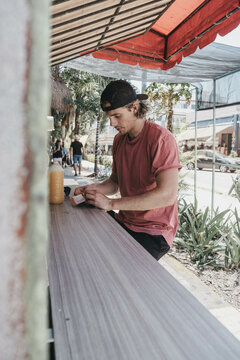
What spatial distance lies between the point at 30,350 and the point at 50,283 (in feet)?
2.16

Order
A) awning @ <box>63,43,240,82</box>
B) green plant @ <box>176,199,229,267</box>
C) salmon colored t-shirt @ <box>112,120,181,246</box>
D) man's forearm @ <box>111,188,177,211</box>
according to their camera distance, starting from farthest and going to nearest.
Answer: green plant @ <box>176,199,229,267</box> → awning @ <box>63,43,240,82</box> → salmon colored t-shirt @ <box>112,120,181,246</box> → man's forearm @ <box>111,188,177,211</box>

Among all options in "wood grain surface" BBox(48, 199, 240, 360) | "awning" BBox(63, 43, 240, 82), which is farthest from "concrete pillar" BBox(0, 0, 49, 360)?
"awning" BBox(63, 43, 240, 82)

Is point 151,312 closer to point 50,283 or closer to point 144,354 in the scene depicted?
point 144,354

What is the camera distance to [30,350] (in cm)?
18

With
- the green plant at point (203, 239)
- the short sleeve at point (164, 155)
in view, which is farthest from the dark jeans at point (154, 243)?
the green plant at point (203, 239)

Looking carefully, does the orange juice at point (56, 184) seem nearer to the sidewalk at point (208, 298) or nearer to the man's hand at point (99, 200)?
the man's hand at point (99, 200)

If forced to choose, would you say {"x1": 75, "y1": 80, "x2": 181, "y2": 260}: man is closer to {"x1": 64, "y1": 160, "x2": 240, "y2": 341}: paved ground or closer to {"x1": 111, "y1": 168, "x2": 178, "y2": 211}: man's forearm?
{"x1": 111, "y1": 168, "x2": 178, "y2": 211}: man's forearm

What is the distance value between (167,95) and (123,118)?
26.6ft

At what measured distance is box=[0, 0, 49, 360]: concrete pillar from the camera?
0.16 m

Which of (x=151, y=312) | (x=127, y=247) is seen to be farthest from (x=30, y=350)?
(x=127, y=247)

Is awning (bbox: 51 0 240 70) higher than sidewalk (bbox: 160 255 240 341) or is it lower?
higher

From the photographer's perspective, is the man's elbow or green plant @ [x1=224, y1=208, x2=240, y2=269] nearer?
the man's elbow

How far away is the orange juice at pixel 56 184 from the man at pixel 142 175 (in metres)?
0.16

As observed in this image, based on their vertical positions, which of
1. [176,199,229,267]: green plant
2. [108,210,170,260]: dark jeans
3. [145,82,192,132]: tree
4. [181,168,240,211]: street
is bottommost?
[181,168,240,211]: street
